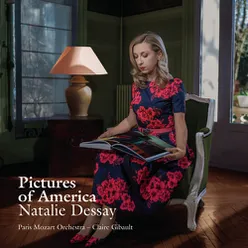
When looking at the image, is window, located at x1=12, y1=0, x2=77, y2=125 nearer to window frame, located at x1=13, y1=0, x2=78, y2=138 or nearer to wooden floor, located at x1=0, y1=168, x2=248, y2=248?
window frame, located at x1=13, y1=0, x2=78, y2=138

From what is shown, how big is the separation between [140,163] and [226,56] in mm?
2555

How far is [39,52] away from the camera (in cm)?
441

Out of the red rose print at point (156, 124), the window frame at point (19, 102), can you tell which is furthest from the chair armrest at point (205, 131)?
the window frame at point (19, 102)

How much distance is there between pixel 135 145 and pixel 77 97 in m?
1.95

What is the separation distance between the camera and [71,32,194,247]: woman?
6.56ft

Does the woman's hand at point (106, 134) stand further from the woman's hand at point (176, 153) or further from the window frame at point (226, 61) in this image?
the window frame at point (226, 61)

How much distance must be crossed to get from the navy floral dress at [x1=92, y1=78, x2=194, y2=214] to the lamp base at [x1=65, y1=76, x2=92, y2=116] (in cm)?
165

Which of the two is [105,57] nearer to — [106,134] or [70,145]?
[70,145]

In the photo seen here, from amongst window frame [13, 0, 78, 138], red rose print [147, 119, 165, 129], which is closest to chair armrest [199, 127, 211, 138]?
red rose print [147, 119, 165, 129]

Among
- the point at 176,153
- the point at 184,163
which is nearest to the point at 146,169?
the point at 176,153

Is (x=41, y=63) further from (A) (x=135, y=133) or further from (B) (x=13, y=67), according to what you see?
(A) (x=135, y=133)

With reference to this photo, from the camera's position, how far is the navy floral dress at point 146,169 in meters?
1.99

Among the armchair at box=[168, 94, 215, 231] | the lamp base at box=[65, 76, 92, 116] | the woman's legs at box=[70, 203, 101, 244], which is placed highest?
the lamp base at box=[65, 76, 92, 116]

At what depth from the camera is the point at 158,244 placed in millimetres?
2098
